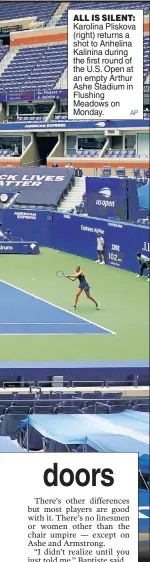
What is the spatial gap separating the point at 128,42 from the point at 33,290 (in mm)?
7966

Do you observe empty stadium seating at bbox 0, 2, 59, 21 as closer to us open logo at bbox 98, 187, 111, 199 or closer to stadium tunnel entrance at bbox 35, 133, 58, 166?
stadium tunnel entrance at bbox 35, 133, 58, 166

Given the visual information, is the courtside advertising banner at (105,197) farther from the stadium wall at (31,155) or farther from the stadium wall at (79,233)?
the stadium wall at (31,155)

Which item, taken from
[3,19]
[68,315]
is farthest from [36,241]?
[3,19]

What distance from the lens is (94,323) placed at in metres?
8.28

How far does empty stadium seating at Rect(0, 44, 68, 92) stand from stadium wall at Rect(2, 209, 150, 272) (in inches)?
71.6

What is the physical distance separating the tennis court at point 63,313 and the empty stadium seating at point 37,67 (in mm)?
2238

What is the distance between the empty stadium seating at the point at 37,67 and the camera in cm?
893

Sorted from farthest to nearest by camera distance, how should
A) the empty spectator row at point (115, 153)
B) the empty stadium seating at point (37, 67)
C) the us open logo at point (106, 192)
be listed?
the empty spectator row at point (115, 153)
the us open logo at point (106, 192)
the empty stadium seating at point (37, 67)

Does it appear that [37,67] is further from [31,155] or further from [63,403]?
[63,403]

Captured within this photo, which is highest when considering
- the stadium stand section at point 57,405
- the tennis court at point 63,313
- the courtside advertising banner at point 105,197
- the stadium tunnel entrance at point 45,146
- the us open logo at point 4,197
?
the stadium tunnel entrance at point 45,146

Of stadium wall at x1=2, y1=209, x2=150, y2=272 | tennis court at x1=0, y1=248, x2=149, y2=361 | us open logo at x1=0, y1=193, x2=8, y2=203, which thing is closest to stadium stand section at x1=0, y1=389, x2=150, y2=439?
tennis court at x1=0, y1=248, x2=149, y2=361

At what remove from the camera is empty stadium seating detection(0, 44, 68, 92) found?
8.93 meters

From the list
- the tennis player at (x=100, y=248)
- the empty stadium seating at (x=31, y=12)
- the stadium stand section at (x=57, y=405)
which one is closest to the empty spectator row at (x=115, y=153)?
the tennis player at (x=100, y=248)

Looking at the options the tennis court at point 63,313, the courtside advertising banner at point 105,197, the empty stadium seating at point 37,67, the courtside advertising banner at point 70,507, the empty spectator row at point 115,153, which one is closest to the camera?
the courtside advertising banner at point 70,507
